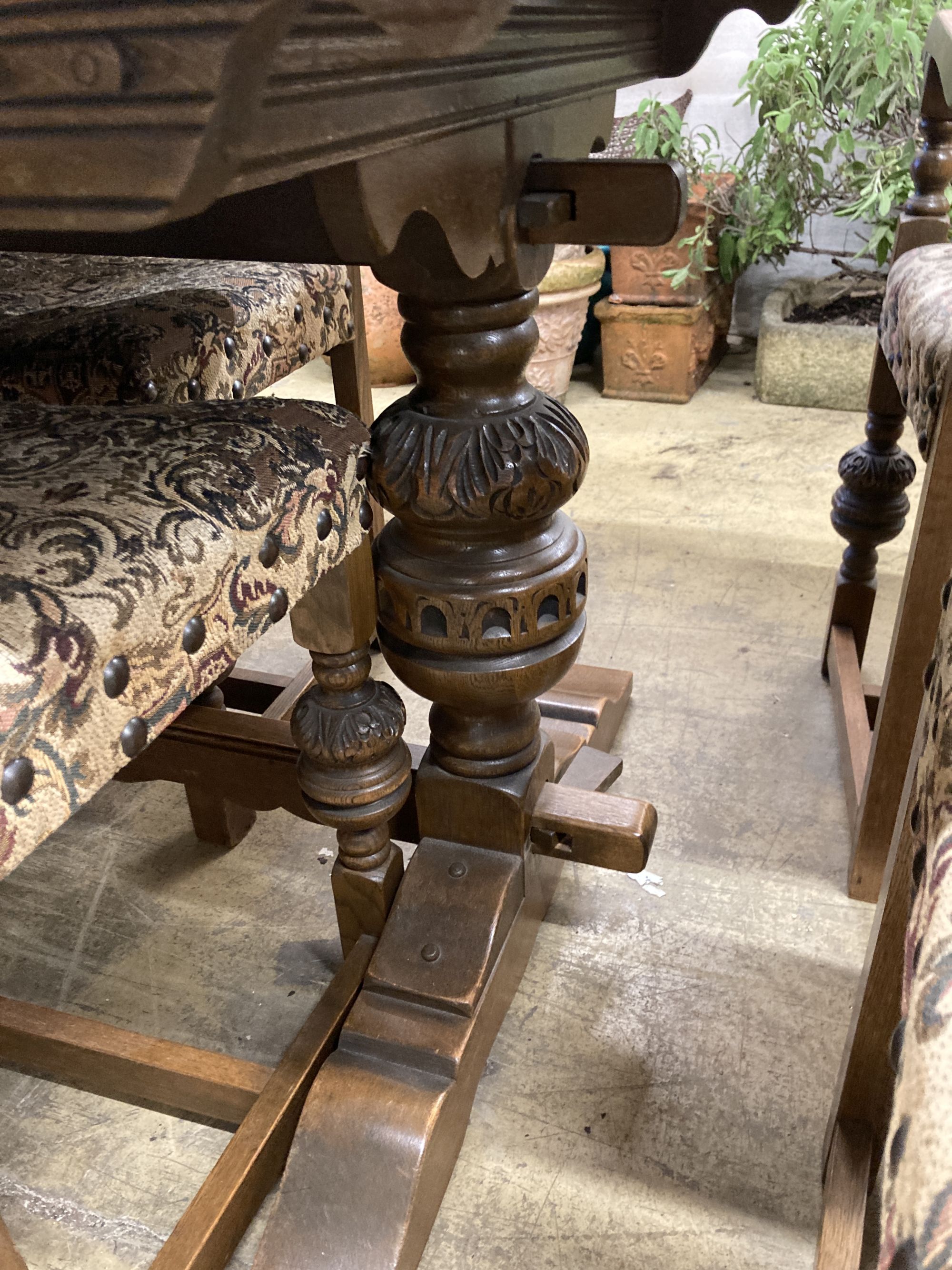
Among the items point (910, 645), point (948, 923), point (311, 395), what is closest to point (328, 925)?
point (910, 645)

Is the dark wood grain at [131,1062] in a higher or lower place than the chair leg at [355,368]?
lower

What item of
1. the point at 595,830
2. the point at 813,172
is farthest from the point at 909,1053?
the point at 813,172

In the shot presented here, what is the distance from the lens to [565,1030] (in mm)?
960

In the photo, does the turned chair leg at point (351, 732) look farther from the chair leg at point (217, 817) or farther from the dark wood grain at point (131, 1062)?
the chair leg at point (217, 817)

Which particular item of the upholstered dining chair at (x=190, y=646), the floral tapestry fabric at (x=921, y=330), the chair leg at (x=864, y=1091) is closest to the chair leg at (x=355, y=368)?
the upholstered dining chair at (x=190, y=646)

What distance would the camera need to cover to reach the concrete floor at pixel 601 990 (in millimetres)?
811

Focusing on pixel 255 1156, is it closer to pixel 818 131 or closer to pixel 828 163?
pixel 828 163

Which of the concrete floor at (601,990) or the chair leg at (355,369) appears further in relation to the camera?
the chair leg at (355,369)

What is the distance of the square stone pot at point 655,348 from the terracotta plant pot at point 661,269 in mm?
23

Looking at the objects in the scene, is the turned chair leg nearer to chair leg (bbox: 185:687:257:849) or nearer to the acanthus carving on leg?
the acanthus carving on leg

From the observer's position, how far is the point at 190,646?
1.89 feet

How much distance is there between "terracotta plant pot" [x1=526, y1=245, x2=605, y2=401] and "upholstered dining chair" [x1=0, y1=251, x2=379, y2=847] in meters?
1.22

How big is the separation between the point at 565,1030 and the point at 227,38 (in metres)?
0.87

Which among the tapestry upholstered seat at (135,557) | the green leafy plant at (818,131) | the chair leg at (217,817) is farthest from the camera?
the green leafy plant at (818,131)
